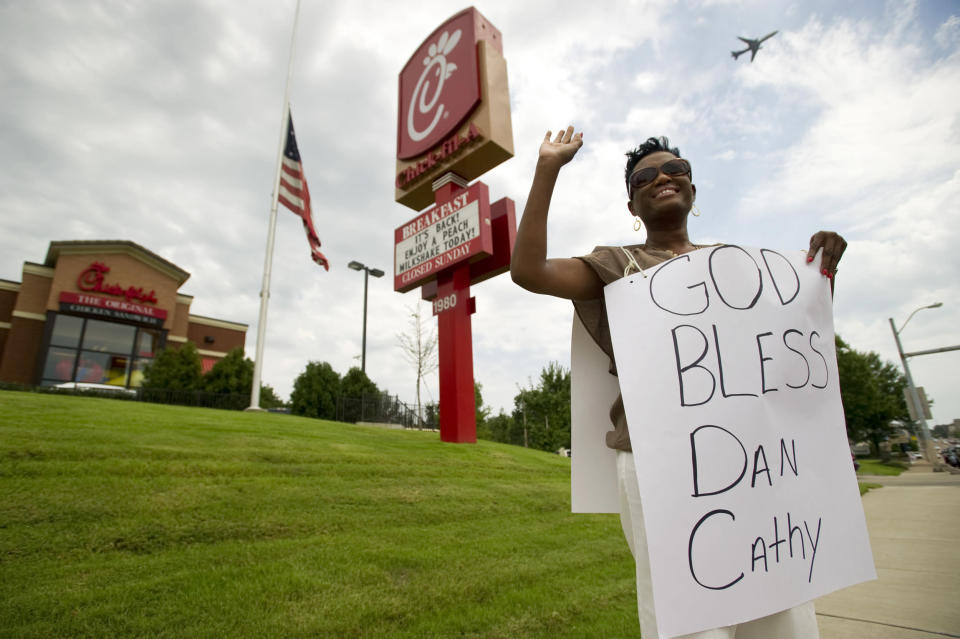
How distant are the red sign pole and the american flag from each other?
6174 millimetres

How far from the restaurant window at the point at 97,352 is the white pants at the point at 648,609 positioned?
104 ft

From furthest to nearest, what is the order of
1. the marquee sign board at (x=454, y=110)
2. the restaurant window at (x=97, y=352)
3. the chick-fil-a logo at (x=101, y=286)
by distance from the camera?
1. the chick-fil-a logo at (x=101, y=286)
2. the restaurant window at (x=97, y=352)
3. the marquee sign board at (x=454, y=110)

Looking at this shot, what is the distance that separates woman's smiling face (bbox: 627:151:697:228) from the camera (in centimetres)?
166

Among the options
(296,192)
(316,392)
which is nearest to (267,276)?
(296,192)

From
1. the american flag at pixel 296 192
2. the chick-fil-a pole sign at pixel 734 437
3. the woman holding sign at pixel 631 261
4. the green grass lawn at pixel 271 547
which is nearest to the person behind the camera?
the chick-fil-a pole sign at pixel 734 437

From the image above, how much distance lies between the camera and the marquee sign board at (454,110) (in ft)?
36.1

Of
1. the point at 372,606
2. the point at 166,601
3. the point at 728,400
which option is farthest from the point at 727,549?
the point at 166,601

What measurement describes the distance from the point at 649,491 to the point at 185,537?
13.5 feet

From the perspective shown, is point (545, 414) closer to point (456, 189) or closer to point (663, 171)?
point (456, 189)

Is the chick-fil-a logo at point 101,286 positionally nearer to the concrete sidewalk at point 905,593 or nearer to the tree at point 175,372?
the tree at point 175,372

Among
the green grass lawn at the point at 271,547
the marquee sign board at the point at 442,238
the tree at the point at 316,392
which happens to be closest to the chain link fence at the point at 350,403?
the tree at the point at 316,392

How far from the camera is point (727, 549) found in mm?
1242

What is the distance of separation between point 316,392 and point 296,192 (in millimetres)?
11890

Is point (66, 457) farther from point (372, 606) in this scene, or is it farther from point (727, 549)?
point (727, 549)
